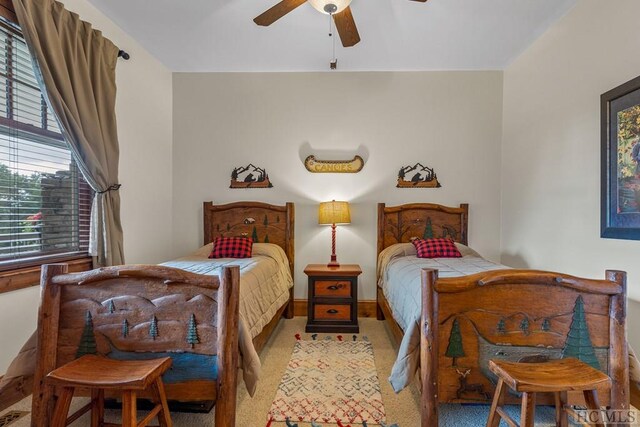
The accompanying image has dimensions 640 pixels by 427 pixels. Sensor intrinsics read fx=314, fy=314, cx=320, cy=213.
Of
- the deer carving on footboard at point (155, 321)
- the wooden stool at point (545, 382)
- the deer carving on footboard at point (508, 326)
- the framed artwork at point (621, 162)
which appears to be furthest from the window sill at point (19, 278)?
the framed artwork at point (621, 162)

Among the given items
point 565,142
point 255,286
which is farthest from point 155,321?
point 565,142

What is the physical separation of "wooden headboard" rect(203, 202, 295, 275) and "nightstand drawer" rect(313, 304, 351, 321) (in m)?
0.64

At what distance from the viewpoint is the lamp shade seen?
3266 mm

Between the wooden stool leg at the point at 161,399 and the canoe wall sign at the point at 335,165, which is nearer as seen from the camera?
the wooden stool leg at the point at 161,399

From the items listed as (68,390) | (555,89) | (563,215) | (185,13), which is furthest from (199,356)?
(555,89)

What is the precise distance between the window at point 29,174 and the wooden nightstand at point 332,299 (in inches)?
78.4

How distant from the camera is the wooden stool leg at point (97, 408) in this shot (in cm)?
145

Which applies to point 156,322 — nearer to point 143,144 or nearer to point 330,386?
point 330,386

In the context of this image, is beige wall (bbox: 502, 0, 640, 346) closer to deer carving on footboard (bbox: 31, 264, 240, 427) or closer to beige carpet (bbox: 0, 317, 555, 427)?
beige carpet (bbox: 0, 317, 555, 427)

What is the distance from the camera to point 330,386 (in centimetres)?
210

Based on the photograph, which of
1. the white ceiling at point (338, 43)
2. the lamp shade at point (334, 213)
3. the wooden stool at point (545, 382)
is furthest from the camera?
the lamp shade at point (334, 213)

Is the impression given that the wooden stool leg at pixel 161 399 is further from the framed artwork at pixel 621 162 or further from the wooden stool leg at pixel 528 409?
the framed artwork at pixel 621 162

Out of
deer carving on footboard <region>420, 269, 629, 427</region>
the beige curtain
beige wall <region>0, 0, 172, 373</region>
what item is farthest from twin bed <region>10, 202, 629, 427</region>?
beige wall <region>0, 0, 172, 373</region>

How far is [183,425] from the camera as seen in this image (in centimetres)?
171
